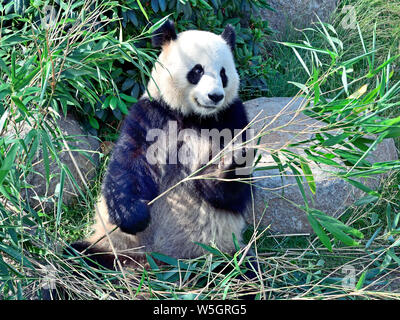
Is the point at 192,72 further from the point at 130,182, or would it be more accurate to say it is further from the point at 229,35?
the point at 130,182

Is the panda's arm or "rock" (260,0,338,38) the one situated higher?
the panda's arm

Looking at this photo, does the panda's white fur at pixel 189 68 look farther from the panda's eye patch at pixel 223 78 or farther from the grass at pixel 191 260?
the grass at pixel 191 260

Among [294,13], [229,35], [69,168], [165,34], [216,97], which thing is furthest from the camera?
[294,13]

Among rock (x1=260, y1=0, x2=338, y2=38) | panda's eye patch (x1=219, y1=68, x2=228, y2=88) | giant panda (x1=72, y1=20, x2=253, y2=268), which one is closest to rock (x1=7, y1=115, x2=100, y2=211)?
giant panda (x1=72, y1=20, x2=253, y2=268)

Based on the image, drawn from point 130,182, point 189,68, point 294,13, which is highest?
point 189,68

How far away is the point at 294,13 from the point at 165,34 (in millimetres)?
3163

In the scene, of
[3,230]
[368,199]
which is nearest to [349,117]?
[368,199]

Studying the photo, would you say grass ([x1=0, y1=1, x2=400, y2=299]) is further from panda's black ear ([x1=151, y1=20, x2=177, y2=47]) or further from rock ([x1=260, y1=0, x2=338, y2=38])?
rock ([x1=260, y1=0, x2=338, y2=38])

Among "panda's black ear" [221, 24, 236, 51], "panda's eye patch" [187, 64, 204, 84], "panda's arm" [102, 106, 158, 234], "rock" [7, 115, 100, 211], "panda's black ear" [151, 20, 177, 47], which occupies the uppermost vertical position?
"panda's black ear" [151, 20, 177, 47]

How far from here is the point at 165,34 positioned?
10.7 feet

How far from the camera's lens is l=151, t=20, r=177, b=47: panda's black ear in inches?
128

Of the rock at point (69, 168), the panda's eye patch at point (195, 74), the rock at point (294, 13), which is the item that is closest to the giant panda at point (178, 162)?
the panda's eye patch at point (195, 74)

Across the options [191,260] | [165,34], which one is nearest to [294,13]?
[165,34]
